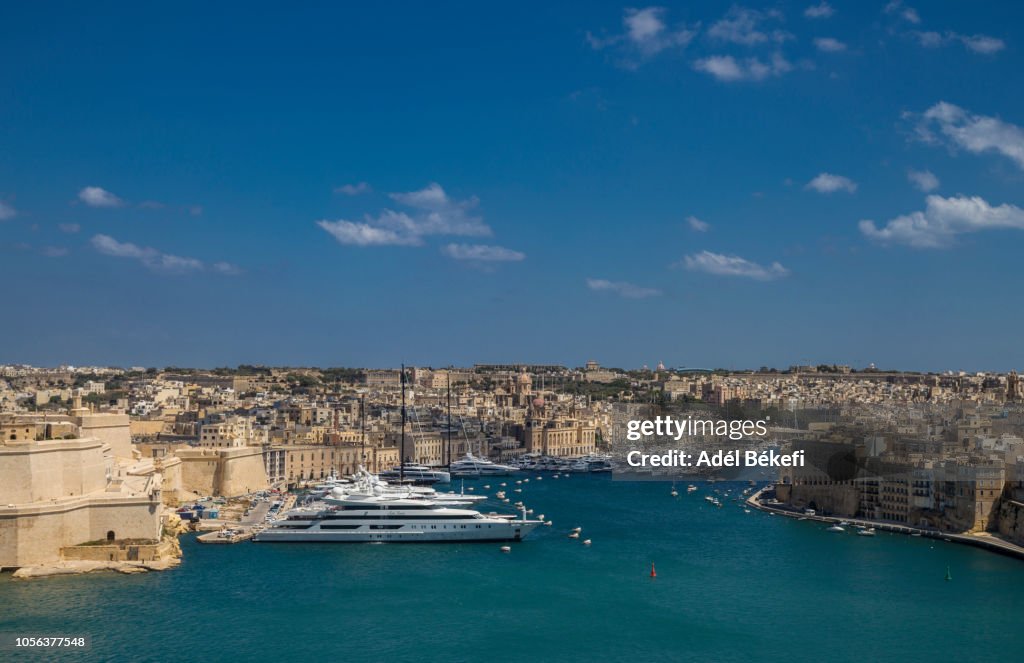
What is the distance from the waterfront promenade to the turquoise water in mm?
241

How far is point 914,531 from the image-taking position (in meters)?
16.8

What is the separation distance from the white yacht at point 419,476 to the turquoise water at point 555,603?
30.6 feet

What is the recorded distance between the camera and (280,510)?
61.3 feet

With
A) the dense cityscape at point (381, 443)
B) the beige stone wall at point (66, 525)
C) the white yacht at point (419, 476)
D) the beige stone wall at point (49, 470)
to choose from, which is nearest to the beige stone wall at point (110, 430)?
the dense cityscape at point (381, 443)

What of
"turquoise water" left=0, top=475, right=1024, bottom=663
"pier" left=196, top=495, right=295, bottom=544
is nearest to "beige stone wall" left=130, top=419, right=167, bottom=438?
"pier" left=196, top=495, right=295, bottom=544

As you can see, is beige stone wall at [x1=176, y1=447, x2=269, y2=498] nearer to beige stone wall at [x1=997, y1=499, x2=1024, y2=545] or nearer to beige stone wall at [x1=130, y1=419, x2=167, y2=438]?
beige stone wall at [x1=130, y1=419, x2=167, y2=438]

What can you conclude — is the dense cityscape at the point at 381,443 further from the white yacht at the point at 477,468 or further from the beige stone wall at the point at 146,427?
the white yacht at the point at 477,468

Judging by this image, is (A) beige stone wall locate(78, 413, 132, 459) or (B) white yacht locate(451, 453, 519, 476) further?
(B) white yacht locate(451, 453, 519, 476)

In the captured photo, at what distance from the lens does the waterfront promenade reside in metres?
14.9

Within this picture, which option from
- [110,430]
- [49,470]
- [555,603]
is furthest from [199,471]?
[555,603]

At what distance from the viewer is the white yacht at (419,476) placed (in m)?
25.8

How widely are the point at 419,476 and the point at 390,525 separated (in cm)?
976

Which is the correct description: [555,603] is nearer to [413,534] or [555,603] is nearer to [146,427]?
[413,534]

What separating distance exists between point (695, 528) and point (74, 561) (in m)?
10.1
